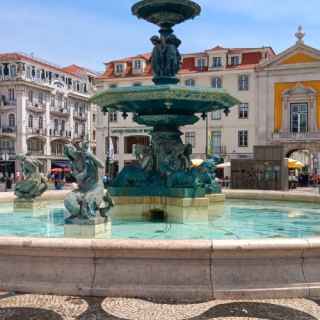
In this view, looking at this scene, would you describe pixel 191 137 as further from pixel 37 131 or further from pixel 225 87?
pixel 37 131

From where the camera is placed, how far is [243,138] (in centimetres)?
5000

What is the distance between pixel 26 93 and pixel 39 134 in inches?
218

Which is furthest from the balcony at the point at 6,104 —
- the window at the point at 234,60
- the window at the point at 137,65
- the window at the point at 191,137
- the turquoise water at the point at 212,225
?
the turquoise water at the point at 212,225

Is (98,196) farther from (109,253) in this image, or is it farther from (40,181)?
(40,181)

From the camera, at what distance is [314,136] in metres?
44.4

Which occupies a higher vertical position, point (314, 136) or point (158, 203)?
point (314, 136)

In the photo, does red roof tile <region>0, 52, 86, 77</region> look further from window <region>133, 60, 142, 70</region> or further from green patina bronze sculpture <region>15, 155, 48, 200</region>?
green patina bronze sculpture <region>15, 155, 48, 200</region>

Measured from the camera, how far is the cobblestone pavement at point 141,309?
4.83 metres

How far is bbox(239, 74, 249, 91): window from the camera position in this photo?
163 ft

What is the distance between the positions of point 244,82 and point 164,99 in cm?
4036

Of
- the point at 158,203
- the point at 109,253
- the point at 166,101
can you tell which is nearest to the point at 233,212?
the point at 158,203

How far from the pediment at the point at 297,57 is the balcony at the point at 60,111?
3288 cm

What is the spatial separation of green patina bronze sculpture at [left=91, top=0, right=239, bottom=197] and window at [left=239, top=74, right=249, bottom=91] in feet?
126

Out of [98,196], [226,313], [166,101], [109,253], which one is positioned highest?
[166,101]
